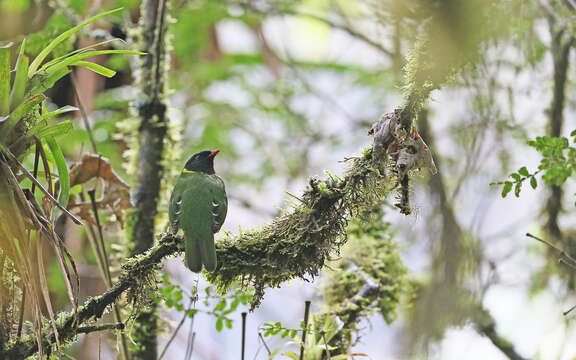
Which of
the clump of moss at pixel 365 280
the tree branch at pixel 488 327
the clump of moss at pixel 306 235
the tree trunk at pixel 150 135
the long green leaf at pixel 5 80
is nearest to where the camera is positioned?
the long green leaf at pixel 5 80

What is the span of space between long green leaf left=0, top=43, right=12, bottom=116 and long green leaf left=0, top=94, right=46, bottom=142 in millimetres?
36

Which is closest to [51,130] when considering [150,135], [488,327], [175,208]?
[175,208]

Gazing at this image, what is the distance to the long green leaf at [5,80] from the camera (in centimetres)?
165

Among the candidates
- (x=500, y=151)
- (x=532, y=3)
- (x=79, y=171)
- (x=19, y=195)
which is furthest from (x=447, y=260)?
(x=19, y=195)

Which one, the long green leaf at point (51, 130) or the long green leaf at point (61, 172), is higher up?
the long green leaf at point (51, 130)

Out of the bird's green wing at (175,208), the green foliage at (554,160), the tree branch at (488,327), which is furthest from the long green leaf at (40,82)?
the tree branch at (488,327)

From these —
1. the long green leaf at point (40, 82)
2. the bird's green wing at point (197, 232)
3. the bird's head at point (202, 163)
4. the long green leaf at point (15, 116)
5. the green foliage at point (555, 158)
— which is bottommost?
the bird's green wing at point (197, 232)

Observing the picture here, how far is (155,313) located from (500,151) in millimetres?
2323

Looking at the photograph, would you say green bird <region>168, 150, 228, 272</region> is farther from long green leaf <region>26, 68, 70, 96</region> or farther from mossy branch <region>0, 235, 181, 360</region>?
long green leaf <region>26, 68, 70, 96</region>

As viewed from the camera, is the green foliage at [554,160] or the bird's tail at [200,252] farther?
the green foliage at [554,160]

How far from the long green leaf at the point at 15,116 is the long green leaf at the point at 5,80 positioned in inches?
1.4

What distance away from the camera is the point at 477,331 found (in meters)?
3.32

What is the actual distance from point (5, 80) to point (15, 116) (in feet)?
0.38

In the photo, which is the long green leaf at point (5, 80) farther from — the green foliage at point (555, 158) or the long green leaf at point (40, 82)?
the green foliage at point (555, 158)
